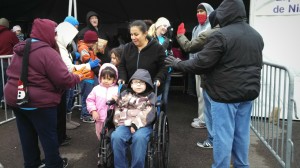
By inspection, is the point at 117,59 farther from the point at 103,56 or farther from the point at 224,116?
the point at 224,116

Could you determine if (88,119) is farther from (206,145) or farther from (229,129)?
(229,129)

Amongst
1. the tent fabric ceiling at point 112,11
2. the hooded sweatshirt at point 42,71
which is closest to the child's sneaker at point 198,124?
the hooded sweatshirt at point 42,71

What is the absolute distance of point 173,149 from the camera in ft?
15.0

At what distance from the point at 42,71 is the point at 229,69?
1706mm

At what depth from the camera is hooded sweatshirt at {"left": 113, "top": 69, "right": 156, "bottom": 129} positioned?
3.46 m

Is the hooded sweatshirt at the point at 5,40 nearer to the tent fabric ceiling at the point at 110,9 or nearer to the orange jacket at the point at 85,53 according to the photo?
the orange jacket at the point at 85,53

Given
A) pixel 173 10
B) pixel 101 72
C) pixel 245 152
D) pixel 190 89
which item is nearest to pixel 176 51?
pixel 190 89

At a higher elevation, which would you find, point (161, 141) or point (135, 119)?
point (135, 119)

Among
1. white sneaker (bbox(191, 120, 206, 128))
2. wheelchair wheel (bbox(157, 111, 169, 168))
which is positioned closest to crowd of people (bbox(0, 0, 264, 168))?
wheelchair wheel (bbox(157, 111, 169, 168))

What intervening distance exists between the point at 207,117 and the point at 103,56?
2.26 metres

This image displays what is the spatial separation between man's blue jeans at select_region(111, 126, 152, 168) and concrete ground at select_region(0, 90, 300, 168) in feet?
2.70

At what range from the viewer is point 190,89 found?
27.4ft

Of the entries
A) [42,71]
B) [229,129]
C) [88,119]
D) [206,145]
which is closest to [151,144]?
[229,129]

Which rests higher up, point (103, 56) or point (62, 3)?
point (62, 3)
